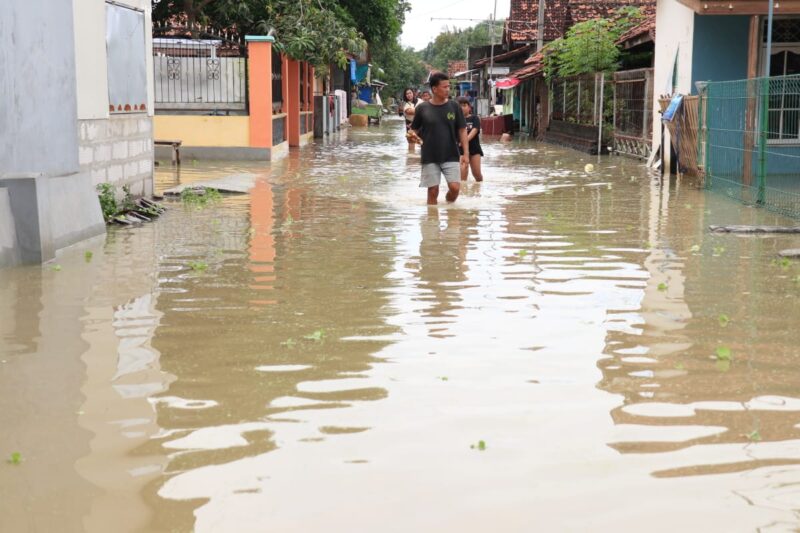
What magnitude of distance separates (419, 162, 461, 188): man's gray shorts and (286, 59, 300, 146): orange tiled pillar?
16889mm

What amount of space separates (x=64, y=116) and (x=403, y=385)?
6.90m

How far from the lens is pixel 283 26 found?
2600 cm

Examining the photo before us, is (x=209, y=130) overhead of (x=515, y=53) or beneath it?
beneath

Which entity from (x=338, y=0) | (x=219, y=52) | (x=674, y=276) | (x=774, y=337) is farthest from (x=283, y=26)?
(x=774, y=337)

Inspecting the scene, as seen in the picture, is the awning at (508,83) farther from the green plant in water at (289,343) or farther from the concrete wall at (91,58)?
the green plant in water at (289,343)

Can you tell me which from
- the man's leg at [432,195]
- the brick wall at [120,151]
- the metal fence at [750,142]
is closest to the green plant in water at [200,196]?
the brick wall at [120,151]

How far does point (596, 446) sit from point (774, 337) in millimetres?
2432

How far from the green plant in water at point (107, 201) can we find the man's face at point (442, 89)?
4099mm

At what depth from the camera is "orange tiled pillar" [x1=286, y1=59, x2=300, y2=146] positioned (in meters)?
30.1

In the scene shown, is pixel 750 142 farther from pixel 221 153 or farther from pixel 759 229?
pixel 221 153

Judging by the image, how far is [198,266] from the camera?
899cm

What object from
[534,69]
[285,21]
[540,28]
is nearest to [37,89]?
[285,21]

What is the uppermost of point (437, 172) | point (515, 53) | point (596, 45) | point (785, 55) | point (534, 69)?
point (515, 53)

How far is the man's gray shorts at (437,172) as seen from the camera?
13.5m
